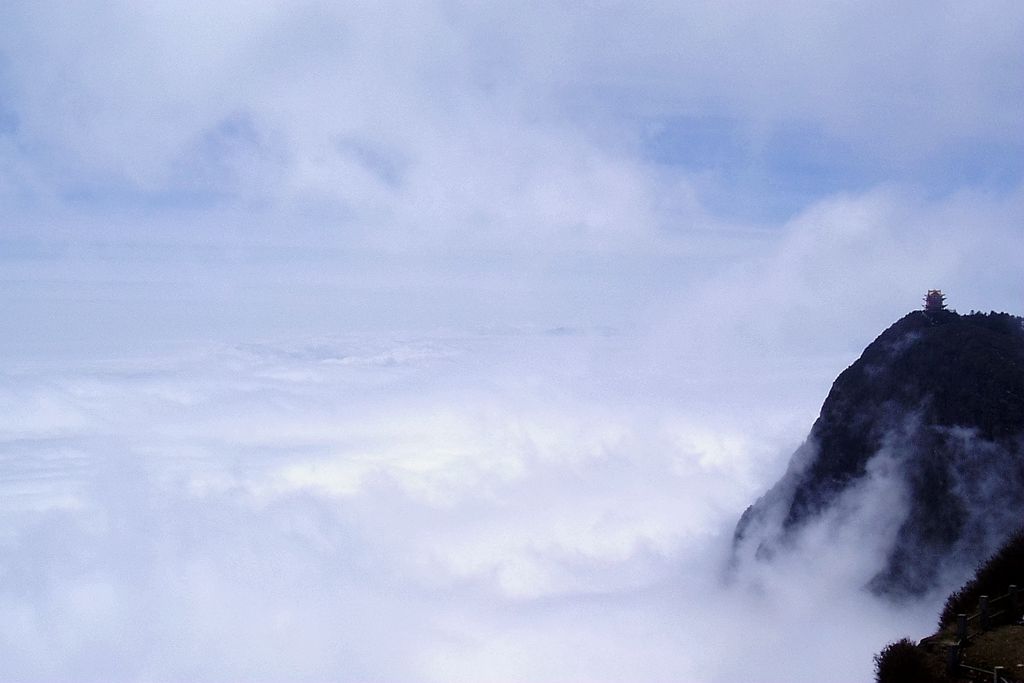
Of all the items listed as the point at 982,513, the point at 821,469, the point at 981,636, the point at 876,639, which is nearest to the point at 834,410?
the point at 821,469

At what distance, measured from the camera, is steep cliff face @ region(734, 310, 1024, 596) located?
70.8 meters

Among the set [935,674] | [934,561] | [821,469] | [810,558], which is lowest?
[935,674]

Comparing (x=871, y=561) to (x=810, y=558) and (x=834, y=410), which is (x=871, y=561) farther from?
(x=834, y=410)

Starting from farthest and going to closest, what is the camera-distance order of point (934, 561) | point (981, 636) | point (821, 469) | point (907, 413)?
point (821, 469), point (907, 413), point (934, 561), point (981, 636)

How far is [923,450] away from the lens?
250ft

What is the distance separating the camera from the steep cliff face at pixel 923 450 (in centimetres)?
7075

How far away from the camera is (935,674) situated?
26281 mm

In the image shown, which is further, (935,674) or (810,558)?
(810,558)

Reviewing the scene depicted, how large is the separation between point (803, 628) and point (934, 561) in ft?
38.6

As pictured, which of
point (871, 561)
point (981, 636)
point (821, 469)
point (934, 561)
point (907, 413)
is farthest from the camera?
point (821, 469)

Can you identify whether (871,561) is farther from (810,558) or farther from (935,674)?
(935,674)

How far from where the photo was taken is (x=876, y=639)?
64438 millimetres

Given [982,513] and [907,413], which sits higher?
[907,413]

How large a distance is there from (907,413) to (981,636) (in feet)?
185
